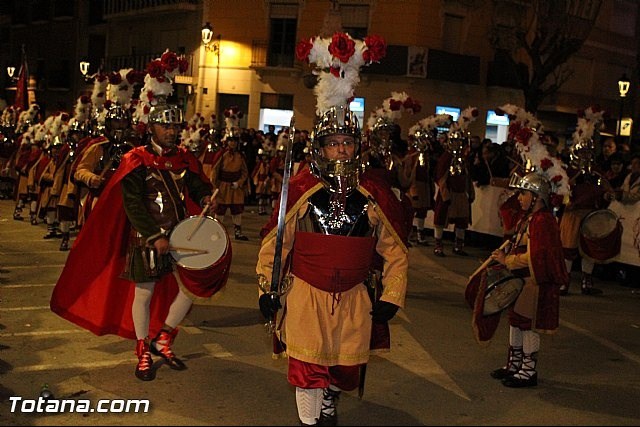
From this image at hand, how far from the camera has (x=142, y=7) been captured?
3186 cm

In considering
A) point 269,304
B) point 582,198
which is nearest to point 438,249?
point 582,198

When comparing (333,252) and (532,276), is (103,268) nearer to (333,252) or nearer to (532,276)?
(333,252)

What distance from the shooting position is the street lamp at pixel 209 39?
19.9m

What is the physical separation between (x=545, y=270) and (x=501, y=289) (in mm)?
383

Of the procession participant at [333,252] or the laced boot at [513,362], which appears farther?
the laced boot at [513,362]

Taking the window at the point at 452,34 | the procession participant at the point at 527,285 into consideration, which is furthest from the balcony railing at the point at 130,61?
the procession participant at the point at 527,285

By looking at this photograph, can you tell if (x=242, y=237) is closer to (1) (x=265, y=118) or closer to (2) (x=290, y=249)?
(2) (x=290, y=249)

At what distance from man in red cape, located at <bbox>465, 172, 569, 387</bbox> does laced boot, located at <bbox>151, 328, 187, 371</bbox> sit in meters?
2.47

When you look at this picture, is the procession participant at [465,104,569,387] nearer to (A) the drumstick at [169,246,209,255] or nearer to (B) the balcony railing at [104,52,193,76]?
(A) the drumstick at [169,246,209,255]

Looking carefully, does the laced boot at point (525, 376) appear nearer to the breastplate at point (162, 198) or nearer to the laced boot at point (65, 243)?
the breastplate at point (162, 198)

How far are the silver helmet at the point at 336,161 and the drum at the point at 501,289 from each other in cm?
222

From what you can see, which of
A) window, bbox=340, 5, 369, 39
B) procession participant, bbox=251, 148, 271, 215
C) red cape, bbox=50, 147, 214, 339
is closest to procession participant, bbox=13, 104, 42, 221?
procession participant, bbox=251, 148, 271, 215

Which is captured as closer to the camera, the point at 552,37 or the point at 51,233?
the point at 51,233

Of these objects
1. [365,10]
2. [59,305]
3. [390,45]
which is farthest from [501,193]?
[390,45]
